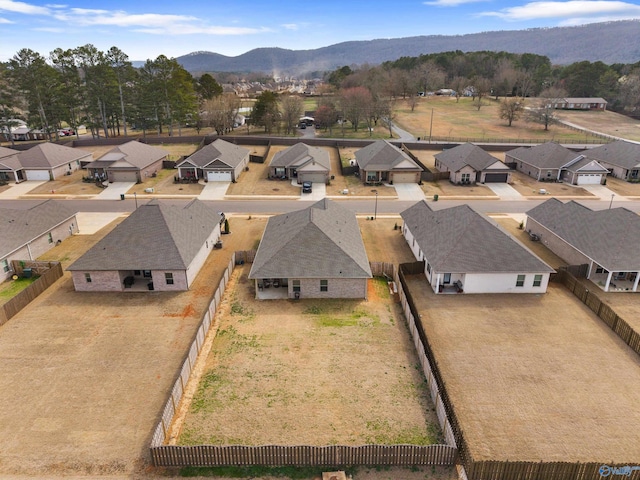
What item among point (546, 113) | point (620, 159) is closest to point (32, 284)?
point (620, 159)

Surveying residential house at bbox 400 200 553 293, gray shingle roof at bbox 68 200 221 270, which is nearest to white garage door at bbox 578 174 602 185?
residential house at bbox 400 200 553 293

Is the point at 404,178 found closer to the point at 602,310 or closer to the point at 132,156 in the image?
the point at 602,310

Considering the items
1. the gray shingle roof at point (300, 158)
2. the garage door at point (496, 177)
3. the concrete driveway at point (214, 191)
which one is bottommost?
the concrete driveway at point (214, 191)

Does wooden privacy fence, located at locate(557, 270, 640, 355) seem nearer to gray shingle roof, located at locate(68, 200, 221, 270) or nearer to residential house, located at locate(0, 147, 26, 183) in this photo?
gray shingle roof, located at locate(68, 200, 221, 270)

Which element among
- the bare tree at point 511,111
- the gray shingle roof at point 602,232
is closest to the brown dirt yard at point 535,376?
the gray shingle roof at point 602,232

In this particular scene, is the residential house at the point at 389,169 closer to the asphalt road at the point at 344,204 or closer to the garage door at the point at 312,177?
the garage door at the point at 312,177

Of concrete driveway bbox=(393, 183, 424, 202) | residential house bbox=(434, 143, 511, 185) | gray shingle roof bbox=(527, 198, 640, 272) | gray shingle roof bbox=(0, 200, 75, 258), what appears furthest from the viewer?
residential house bbox=(434, 143, 511, 185)
